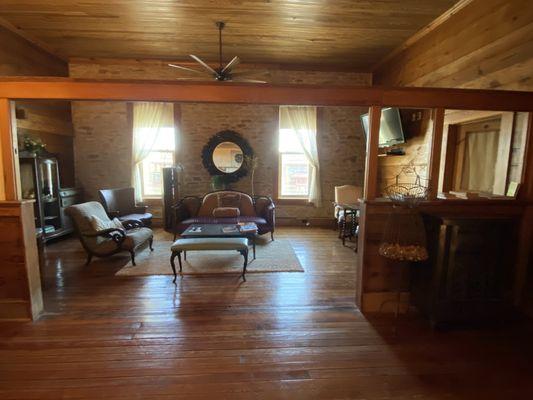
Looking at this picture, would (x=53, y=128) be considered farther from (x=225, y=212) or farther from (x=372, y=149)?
(x=372, y=149)

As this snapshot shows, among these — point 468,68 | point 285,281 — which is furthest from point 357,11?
point 285,281

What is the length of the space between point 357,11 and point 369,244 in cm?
332

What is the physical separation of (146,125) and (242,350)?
5.65 metres

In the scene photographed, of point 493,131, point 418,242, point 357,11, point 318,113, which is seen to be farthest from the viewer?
point 318,113

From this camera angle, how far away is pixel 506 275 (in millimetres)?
2502

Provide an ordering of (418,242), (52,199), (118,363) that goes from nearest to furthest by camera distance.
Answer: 1. (118,363)
2. (418,242)
3. (52,199)

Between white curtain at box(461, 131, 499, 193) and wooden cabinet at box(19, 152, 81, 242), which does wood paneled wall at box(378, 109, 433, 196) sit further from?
wooden cabinet at box(19, 152, 81, 242)

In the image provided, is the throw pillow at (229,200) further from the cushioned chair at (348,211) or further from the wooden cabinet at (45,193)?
the wooden cabinet at (45,193)

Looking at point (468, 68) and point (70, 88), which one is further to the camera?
point (468, 68)

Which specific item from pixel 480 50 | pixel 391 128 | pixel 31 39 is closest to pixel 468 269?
pixel 480 50

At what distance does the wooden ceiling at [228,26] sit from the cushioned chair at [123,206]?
2818 mm

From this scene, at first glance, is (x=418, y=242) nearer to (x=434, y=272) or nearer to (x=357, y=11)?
(x=434, y=272)

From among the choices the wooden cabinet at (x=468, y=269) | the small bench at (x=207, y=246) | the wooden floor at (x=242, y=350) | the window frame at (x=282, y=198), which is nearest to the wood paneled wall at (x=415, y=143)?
the window frame at (x=282, y=198)

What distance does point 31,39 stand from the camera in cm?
496
